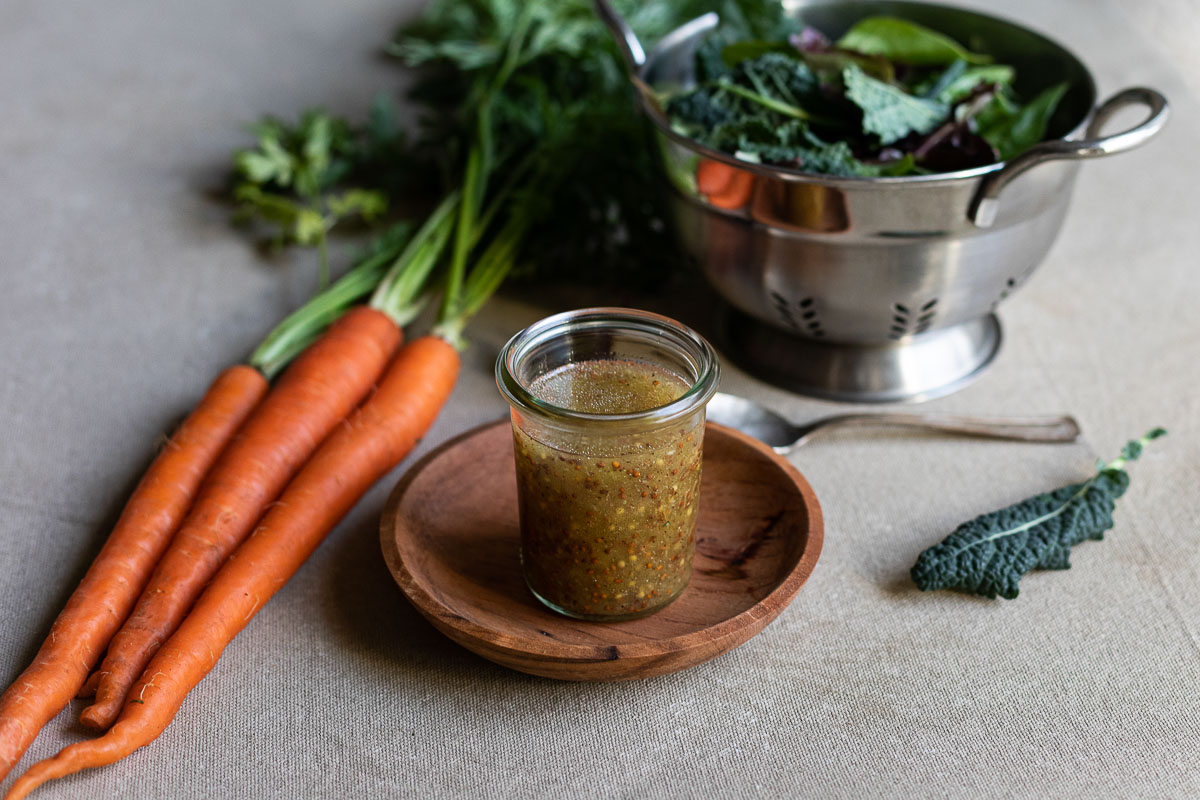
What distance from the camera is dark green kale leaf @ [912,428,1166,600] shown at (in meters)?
1.01

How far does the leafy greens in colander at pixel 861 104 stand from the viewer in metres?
A: 1.21

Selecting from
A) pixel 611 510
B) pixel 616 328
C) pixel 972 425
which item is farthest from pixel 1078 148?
pixel 611 510

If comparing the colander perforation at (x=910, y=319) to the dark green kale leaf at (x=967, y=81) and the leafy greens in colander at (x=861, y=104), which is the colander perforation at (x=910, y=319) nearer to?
the leafy greens in colander at (x=861, y=104)

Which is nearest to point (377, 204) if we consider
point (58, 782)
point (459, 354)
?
point (459, 354)

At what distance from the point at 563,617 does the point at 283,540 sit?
0.31 meters

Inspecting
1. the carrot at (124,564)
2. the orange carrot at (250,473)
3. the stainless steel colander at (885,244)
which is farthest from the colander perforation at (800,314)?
the carrot at (124,564)

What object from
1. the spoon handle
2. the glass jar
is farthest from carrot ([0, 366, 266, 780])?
the spoon handle

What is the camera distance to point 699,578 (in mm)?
979

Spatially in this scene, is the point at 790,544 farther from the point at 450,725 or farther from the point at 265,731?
the point at 265,731

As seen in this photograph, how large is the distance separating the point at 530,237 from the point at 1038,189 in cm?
74

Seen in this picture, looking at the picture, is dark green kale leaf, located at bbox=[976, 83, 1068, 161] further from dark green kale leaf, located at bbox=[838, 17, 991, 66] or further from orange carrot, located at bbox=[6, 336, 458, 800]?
orange carrot, located at bbox=[6, 336, 458, 800]

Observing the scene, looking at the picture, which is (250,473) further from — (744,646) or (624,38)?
(624,38)

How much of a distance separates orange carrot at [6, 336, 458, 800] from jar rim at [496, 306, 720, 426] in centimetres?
33

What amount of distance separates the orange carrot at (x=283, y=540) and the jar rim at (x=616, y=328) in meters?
0.33
